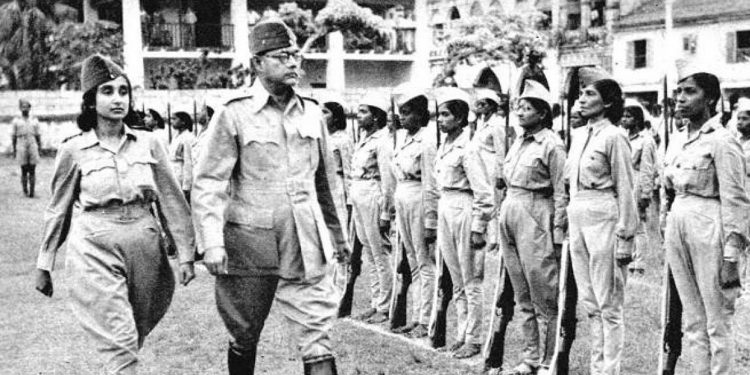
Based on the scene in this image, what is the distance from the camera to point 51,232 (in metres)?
5.89

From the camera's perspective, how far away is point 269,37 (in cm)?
573

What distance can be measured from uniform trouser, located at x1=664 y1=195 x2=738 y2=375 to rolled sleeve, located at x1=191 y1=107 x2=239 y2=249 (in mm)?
2969

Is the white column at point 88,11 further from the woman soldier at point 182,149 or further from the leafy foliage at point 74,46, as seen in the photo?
the woman soldier at point 182,149

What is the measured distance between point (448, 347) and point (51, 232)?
12.4 feet

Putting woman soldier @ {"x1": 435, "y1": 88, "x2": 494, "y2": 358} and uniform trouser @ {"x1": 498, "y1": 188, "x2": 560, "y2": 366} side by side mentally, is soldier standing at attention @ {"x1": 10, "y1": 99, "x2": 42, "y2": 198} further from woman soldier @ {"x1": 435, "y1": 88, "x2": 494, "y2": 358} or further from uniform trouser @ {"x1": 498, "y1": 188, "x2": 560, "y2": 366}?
uniform trouser @ {"x1": 498, "y1": 188, "x2": 560, "y2": 366}

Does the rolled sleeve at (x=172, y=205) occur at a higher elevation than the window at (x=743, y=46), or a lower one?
lower

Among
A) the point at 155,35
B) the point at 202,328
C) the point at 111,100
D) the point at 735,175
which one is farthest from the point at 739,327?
the point at 155,35

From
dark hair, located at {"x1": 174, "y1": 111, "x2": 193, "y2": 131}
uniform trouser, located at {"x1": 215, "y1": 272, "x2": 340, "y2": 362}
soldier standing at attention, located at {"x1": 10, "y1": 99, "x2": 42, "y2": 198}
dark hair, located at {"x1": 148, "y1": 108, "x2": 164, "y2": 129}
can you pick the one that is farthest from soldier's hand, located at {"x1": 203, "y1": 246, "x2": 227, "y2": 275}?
soldier standing at attention, located at {"x1": 10, "y1": 99, "x2": 42, "y2": 198}

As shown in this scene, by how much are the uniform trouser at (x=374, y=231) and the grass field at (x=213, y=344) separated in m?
0.53

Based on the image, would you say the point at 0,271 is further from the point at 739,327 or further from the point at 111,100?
the point at 739,327

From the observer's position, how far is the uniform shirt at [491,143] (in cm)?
820

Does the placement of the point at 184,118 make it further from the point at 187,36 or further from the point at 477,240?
the point at 187,36

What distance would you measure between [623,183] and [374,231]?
3.71 meters

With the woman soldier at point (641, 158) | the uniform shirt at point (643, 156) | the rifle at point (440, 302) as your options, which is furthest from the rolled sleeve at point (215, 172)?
the uniform shirt at point (643, 156)
